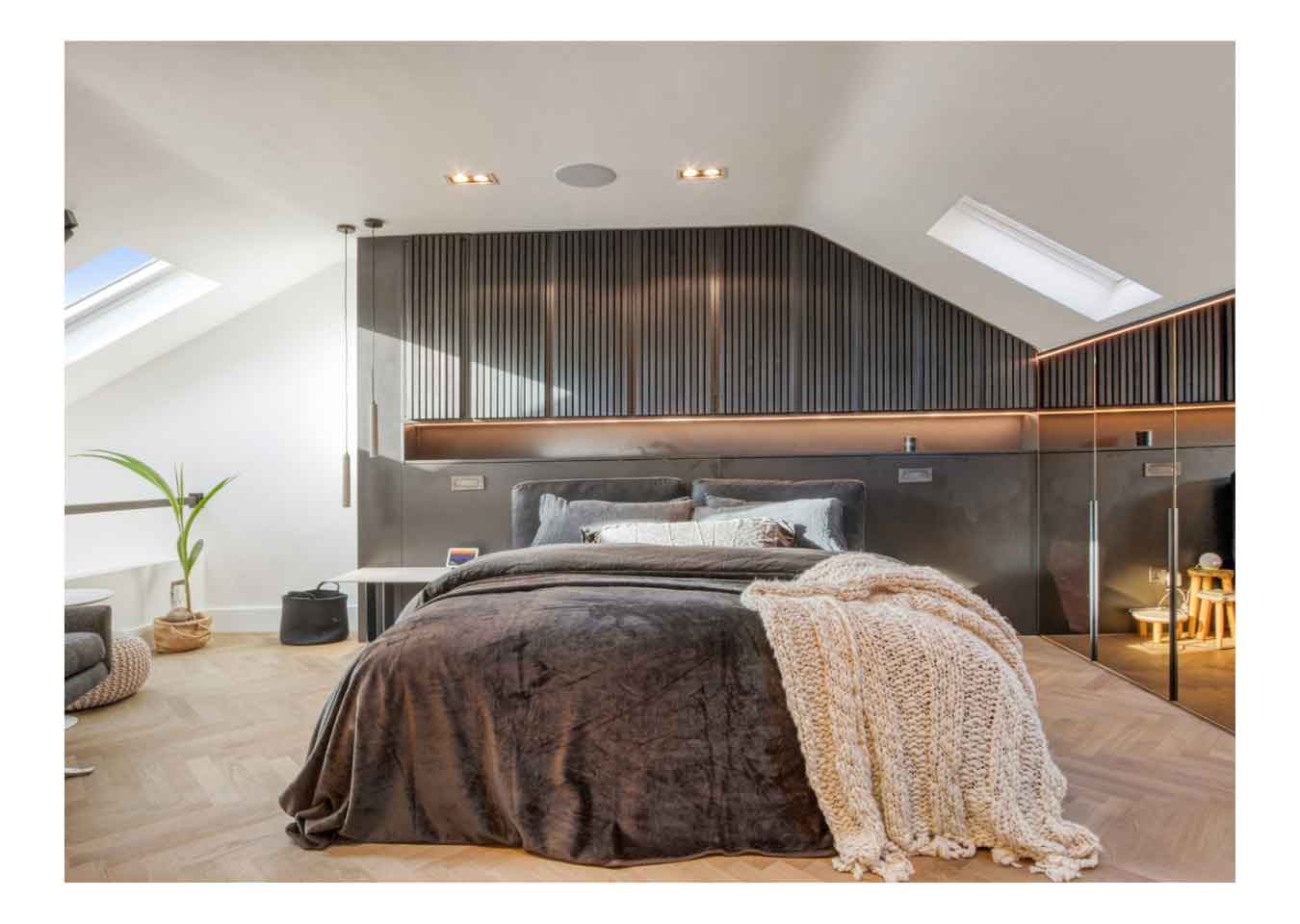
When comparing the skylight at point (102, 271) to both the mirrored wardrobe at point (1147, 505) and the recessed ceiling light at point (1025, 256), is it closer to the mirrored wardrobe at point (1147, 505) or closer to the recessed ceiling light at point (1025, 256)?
the recessed ceiling light at point (1025, 256)

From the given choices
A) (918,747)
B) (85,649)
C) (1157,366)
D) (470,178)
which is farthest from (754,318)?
(85,649)

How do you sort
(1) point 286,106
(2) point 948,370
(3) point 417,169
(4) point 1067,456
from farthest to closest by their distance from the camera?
(2) point 948,370, (4) point 1067,456, (3) point 417,169, (1) point 286,106

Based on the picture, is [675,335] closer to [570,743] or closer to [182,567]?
[570,743]

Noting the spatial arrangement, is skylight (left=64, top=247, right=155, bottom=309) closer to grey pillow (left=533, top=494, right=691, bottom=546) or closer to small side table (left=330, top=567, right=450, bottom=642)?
small side table (left=330, top=567, right=450, bottom=642)

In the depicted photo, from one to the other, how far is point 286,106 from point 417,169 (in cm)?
71

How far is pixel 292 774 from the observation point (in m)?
2.46

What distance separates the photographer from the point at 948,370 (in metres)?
4.36

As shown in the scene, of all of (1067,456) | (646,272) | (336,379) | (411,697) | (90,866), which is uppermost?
(646,272)

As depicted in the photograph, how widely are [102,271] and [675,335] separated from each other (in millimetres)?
3003

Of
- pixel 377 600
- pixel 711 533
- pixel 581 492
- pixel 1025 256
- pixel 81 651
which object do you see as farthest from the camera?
pixel 377 600

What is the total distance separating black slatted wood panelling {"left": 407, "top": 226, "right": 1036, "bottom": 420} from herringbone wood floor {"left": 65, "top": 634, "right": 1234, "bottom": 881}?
5.85 ft

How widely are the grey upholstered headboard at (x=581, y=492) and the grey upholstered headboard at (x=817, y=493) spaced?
0.74 feet

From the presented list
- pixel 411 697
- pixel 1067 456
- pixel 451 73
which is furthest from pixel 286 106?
pixel 1067 456
